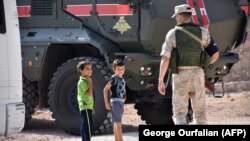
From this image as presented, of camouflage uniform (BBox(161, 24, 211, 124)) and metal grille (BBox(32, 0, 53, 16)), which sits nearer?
camouflage uniform (BBox(161, 24, 211, 124))

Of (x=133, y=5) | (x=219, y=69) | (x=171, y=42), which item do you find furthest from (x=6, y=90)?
(x=219, y=69)

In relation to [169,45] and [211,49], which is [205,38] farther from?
[169,45]

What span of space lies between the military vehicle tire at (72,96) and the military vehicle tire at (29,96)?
55 cm

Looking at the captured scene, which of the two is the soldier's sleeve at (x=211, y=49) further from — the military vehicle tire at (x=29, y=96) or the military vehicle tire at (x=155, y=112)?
the military vehicle tire at (x=29, y=96)

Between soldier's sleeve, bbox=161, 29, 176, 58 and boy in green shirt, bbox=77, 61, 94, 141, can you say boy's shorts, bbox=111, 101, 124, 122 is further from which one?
soldier's sleeve, bbox=161, 29, 176, 58

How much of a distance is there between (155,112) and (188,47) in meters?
4.00

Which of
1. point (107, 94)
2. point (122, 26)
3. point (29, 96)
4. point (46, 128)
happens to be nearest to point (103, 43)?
point (122, 26)

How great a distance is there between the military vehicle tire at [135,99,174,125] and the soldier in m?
3.67

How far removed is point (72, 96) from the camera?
11859 mm

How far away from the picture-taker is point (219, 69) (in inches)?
471

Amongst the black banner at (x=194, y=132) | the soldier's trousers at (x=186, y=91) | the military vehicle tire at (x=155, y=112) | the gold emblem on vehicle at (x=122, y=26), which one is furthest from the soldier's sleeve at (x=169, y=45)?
the military vehicle tire at (x=155, y=112)

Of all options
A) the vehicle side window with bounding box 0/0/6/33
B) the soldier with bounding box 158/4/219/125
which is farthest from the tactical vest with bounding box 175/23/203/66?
the vehicle side window with bounding box 0/0/6/33

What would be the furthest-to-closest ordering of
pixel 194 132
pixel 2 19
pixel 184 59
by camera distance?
pixel 184 59
pixel 2 19
pixel 194 132

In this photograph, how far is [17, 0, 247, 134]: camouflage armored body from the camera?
1119cm
